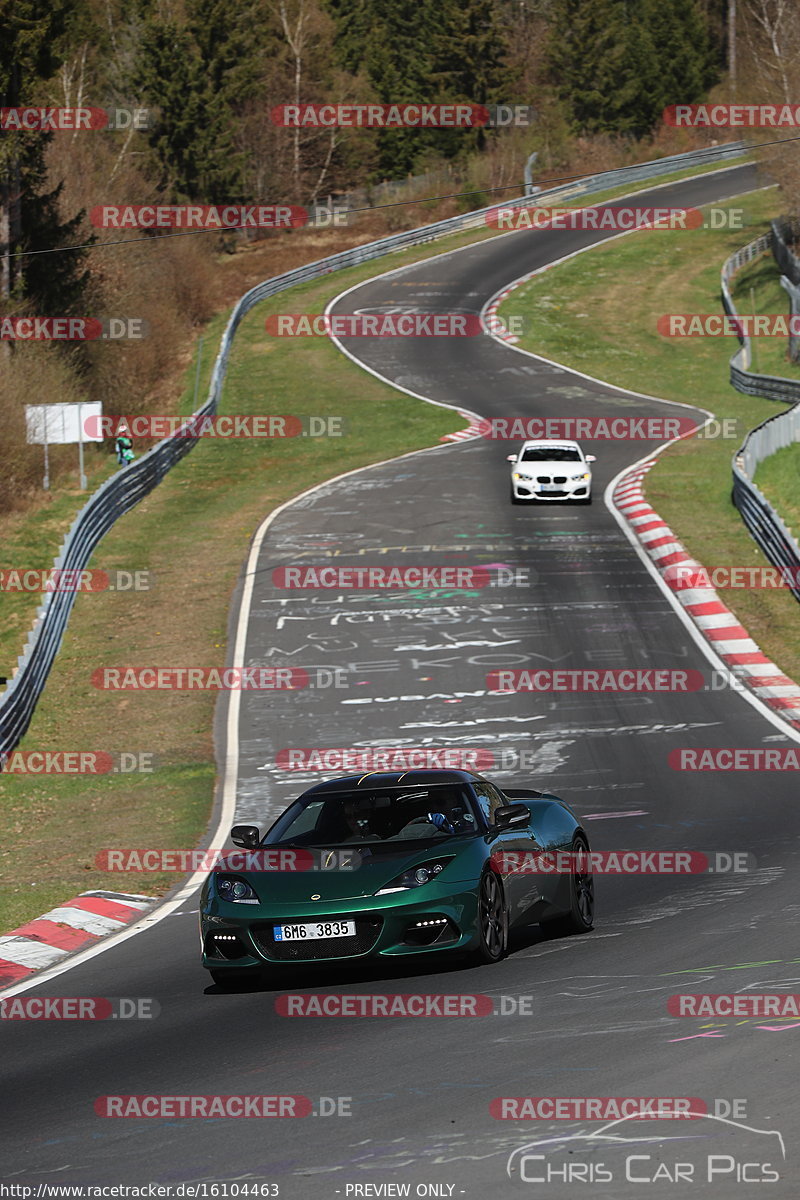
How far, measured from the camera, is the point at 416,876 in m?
9.99

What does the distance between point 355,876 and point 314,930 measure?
17.0 inches

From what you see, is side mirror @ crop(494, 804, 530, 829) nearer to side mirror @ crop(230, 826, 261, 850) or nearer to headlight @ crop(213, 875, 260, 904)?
side mirror @ crop(230, 826, 261, 850)

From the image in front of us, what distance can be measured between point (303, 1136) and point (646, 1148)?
1.45 meters

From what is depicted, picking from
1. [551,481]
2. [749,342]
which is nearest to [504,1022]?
[551,481]

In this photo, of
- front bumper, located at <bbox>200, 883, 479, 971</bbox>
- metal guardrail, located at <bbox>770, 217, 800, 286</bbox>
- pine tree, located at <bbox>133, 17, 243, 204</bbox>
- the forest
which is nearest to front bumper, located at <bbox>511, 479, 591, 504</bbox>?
the forest

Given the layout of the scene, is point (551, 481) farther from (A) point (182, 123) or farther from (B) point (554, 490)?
(A) point (182, 123)

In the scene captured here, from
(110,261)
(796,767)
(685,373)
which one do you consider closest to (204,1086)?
(796,767)

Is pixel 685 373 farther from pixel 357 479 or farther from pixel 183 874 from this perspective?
pixel 183 874

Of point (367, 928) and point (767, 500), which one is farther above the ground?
point (367, 928)

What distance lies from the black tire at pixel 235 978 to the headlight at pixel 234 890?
0.42 meters

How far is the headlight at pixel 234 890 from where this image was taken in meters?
10.1

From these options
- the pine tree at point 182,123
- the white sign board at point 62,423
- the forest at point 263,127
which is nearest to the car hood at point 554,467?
the white sign board at point 62,423

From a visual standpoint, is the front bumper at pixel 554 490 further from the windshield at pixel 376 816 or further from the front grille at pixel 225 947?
the front grille at pixel 225 947

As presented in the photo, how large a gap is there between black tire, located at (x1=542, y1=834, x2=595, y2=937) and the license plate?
1.93m
